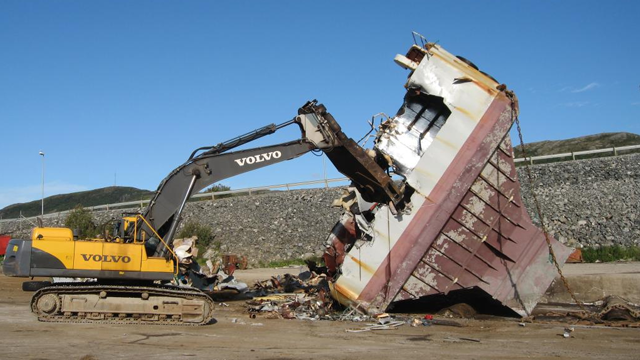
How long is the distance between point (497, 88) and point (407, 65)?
1.67 metres

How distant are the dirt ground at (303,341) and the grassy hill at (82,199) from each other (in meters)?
66.1

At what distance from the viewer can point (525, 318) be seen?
34.3ft

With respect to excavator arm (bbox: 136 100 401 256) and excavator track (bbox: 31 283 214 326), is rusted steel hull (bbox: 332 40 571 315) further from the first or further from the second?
excavator track (bbox: 31 283 214 326)

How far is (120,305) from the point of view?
32.0 feet

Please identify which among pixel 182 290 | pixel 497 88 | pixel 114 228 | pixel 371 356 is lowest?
pixel 371 356

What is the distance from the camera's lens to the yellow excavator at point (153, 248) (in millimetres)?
9508

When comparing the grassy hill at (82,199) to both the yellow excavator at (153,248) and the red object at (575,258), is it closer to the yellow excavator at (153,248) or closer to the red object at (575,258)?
the red object at (575,258)

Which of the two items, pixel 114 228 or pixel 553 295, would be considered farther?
pixel 553 295

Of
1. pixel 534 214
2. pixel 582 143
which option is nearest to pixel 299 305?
pixel 534 214

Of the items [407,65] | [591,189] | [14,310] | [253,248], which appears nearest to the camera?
[407,65]

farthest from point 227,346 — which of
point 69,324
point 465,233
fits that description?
point 465,233

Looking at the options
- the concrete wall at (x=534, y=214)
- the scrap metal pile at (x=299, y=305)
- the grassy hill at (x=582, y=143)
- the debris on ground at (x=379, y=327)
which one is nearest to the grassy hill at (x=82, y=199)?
the concrete wall at (x=534, y=214)

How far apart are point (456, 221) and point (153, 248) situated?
5410mm

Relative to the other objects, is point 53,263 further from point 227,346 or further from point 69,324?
point 227,346
